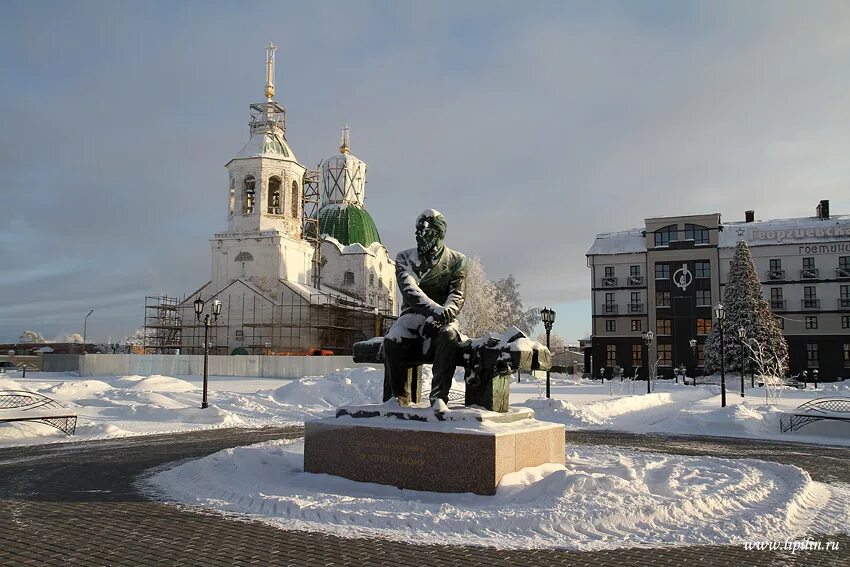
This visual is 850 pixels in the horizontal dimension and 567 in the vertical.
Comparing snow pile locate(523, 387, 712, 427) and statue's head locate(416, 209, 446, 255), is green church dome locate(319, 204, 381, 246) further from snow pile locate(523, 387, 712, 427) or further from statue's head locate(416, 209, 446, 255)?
statue's head locate(416, 209, 446, 255)

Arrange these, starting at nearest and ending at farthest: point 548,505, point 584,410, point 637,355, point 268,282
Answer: point 548,505
point 584,410
point 268,282
point 637,355

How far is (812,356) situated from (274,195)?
47.2 m

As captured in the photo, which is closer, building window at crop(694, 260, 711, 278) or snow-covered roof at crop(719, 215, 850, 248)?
snow-covered roof at crop(719, 215, 850, 248)

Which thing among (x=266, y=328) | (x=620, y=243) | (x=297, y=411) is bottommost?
(x=297, y=411)

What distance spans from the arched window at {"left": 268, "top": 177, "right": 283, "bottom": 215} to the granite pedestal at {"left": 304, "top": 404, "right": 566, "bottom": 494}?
166ft

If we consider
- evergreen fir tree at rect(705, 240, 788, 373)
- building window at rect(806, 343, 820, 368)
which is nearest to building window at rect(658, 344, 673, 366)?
evergreen fir tree at rect(705, 240, 788, 373)

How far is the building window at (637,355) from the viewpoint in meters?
61.1

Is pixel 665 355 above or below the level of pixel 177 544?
above

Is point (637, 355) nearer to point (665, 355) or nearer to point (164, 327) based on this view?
point (665, 355)

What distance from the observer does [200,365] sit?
38062 mm

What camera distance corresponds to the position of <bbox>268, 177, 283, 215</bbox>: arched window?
5738 centimetres

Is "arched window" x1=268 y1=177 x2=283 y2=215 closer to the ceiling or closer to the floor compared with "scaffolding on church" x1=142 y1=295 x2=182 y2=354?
closer to the ceiling

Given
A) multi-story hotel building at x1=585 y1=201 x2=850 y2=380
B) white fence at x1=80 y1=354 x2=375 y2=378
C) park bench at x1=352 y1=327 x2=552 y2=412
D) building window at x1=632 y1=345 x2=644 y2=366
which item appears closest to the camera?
park bench at x1=352 y1=327 x2=552 y2=412

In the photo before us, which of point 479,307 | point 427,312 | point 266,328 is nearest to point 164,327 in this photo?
point 266,328
